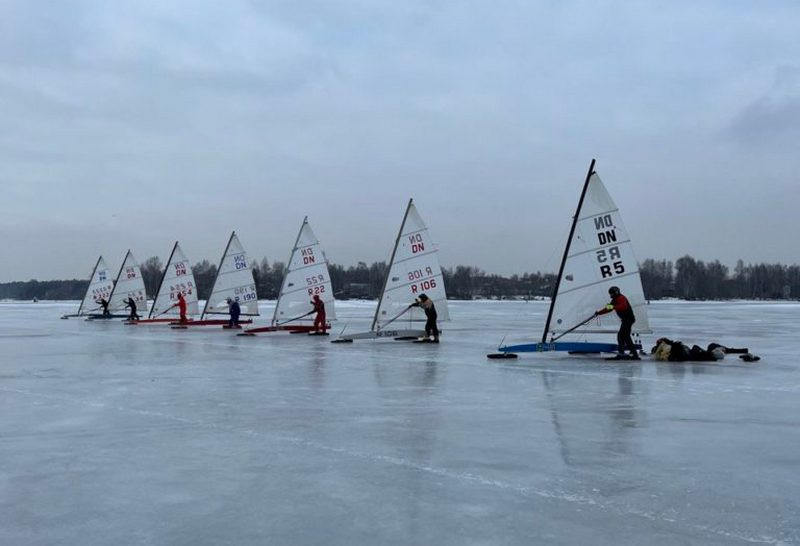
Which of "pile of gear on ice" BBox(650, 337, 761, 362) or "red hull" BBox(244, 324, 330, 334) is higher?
"red hull" BBox(244, 324, 330, 334)

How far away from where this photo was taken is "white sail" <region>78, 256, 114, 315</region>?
3906 centimetres

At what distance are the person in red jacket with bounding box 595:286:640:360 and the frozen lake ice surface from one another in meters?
2.05

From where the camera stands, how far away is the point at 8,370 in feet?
43.5

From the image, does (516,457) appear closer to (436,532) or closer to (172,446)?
(436,532)

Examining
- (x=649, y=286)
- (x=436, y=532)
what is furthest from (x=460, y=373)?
(x=649, y=286)

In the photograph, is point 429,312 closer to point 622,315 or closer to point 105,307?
point 622,315

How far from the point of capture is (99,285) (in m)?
39.4

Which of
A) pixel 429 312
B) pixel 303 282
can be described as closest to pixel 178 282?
pixel 303 282

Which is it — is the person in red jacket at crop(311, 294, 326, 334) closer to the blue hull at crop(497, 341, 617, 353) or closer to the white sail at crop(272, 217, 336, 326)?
the white sail at crop(272, 217, 336, 326)

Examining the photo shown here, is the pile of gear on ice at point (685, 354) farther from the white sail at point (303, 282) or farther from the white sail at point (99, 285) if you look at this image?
the white sail at point (99, 285)

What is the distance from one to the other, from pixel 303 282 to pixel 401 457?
18.7m

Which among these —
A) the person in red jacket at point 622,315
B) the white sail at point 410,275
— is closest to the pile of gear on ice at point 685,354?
the person in red jacket at point 622,315

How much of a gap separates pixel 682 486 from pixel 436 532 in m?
2.05

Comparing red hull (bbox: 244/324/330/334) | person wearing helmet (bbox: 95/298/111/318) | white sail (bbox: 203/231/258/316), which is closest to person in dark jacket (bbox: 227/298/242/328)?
white sail (bbox: 203/231/258/316)
